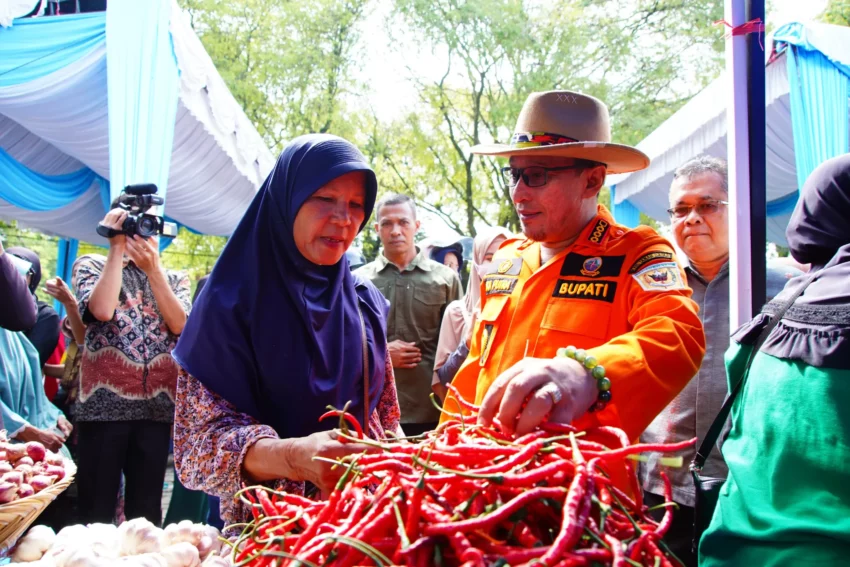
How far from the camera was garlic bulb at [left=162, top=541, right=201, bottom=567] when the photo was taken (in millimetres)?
1678

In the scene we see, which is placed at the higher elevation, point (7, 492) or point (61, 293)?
point (61, 293)

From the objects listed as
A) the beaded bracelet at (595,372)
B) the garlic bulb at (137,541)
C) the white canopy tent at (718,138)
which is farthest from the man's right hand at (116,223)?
the white canopy tent at (718,138)

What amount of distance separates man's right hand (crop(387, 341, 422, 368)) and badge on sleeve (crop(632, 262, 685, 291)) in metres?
2.43

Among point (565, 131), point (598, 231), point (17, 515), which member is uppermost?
point (565, 131)

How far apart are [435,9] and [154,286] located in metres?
13.9

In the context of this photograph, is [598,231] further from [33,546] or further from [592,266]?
[33,546]

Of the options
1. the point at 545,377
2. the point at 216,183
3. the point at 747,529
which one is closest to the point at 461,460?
the point at 545,377

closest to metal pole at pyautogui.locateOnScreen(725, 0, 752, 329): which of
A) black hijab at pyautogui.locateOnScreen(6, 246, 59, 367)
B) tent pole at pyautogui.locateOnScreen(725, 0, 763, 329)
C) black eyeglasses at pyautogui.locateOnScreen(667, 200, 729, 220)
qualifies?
tent pole at pyautogui.locateOnScreen(725, 0, 763, 329)

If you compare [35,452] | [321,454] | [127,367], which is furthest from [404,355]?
[321,454]

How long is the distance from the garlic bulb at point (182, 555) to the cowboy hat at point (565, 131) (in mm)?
1479

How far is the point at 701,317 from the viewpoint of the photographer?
278 cm

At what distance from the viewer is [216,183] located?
9445mm

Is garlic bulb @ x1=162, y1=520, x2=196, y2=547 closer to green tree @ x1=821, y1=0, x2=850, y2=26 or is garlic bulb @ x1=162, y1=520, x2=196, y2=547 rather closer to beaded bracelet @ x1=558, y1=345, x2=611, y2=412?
beaded bracelet @ x1=558, y1=345, x2=611, y2=412

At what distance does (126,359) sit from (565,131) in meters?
2.69
